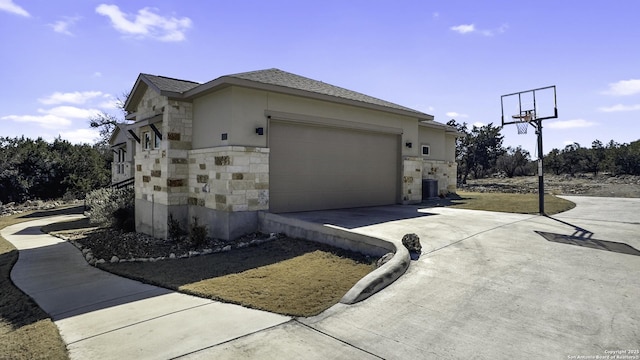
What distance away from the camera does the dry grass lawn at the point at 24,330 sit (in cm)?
374

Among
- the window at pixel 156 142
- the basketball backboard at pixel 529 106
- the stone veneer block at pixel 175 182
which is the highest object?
the basketball backboard at pixel 529 106

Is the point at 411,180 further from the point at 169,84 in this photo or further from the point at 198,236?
the point at 169,84

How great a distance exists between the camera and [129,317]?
15.5 feet

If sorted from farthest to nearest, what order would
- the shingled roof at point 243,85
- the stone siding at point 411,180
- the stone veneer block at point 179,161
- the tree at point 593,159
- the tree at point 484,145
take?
the tree at point 484,145 < the tree at point 593,159 < the stone siding at point 411,180 < the stone veneer block at point 179,161 < the shingled roof at point 243,85

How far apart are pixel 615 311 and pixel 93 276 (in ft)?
29.7

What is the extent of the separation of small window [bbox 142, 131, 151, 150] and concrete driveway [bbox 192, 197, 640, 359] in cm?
1017

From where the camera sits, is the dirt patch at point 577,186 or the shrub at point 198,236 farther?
the dirt patch at point 577,186

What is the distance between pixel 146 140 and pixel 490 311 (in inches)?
489

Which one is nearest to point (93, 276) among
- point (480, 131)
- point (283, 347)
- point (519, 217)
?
point (283, 347)

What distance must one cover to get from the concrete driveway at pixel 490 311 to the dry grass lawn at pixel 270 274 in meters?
0.66

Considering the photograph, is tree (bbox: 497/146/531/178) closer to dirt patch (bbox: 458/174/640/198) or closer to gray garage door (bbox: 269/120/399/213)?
dirt patch (bbox: 458/174/640/198)

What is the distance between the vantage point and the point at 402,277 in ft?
17.8

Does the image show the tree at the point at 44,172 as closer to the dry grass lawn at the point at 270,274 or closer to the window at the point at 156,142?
the window at the point at 156,142

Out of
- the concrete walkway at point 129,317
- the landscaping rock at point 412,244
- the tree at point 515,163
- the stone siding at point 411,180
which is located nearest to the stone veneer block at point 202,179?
the concrete walkway at point 129,317
